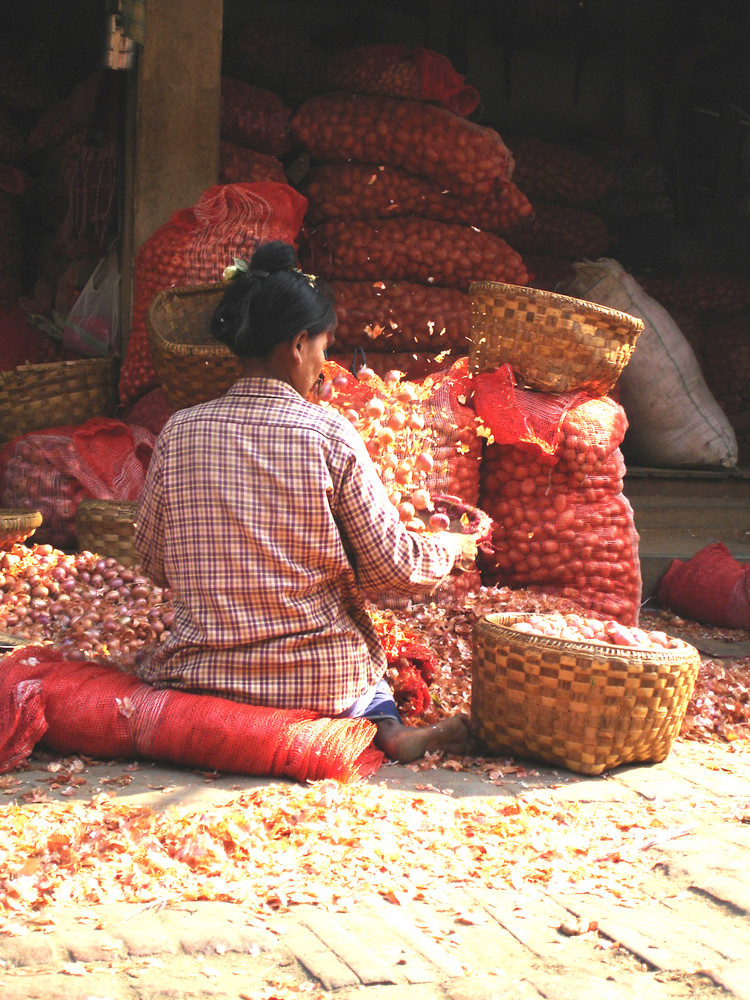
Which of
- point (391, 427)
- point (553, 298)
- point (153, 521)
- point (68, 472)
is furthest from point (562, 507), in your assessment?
point (68, 472)

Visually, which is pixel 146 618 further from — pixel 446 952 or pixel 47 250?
pixel 47 250

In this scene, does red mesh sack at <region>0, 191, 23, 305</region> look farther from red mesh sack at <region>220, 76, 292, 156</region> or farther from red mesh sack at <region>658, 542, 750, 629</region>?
red mesh sack at <region>658, 542, 750, 629</region>

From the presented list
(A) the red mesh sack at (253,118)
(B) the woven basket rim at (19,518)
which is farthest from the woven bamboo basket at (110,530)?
(A) the red mesh sack at (253,118)

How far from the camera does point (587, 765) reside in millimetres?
2420

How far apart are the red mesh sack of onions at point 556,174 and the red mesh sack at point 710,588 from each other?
2.01 metres

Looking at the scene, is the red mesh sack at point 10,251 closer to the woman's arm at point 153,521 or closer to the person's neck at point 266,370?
the woman's arm at point 153,521

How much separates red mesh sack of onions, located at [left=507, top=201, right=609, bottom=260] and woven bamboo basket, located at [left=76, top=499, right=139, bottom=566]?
2.79 m

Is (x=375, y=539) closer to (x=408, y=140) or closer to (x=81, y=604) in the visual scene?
(x=81, y=604)

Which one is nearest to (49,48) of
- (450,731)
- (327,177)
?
(327,177)

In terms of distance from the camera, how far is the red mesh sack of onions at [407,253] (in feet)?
14.1

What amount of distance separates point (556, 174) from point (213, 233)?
2221mm

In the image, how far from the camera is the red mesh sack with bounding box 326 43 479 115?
14.3 ft

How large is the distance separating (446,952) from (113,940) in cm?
47

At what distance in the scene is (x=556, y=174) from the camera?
546 centimetres
